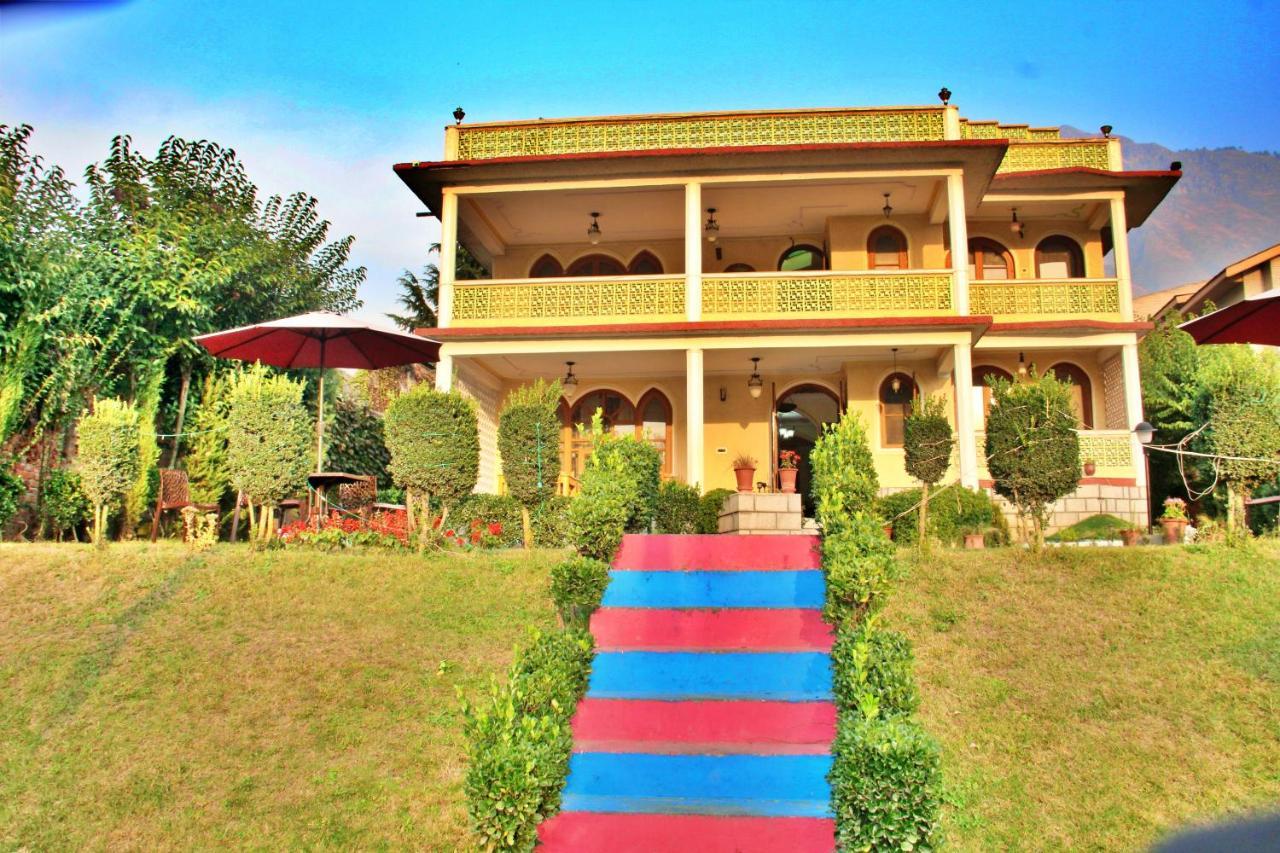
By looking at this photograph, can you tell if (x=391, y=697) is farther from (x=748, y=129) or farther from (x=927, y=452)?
(x=748, y=129)

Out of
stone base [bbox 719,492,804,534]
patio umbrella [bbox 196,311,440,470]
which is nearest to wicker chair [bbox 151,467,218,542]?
patio umbrella [bbox 196,311,440,470]

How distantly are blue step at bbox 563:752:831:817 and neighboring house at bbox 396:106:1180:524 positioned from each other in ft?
30.1

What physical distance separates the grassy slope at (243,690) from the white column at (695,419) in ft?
17.0

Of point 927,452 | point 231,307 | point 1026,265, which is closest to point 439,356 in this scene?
point 231,307

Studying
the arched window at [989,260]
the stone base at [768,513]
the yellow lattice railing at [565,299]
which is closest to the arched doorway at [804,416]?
the yellow lattice railing at [565,299]

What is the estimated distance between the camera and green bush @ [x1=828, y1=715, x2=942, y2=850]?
5.09 metres

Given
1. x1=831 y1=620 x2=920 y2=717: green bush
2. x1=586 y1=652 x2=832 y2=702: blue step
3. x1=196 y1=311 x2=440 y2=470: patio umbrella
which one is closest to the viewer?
x1=831 y1=620 x2=920 y2=717: green bush

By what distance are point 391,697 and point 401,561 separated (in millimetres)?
3146

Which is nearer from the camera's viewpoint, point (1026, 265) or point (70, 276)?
point (70, 276)

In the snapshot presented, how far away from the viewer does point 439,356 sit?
16062 mm

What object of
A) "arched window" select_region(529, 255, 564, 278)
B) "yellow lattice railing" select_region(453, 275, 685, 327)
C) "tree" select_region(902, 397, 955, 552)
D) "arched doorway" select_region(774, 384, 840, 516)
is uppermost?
"arched window" select_region(529, 255, 564, 278)

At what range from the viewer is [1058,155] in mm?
18078

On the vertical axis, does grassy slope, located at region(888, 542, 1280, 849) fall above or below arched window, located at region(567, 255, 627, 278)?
below

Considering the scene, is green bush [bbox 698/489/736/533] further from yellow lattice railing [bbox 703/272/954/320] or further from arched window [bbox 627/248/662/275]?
arched window [bbox 627/248/662/275]
